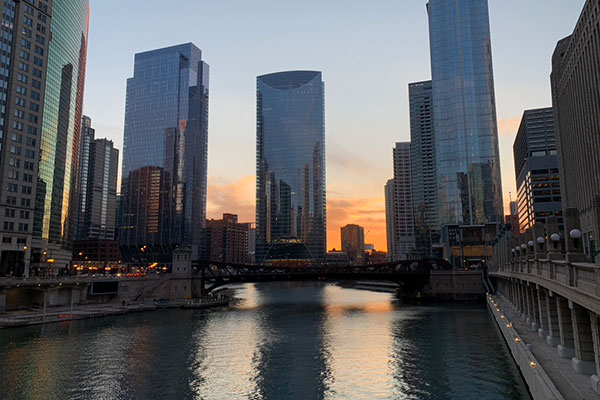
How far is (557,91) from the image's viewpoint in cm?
16250

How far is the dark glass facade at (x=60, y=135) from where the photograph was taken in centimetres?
15525

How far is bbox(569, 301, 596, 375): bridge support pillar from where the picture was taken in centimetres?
3164

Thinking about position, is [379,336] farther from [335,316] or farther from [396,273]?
[396,273]

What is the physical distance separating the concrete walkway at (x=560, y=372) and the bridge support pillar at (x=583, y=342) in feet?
2.11

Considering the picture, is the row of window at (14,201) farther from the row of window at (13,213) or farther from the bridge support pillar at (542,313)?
the bridge support pillar at (542,313)

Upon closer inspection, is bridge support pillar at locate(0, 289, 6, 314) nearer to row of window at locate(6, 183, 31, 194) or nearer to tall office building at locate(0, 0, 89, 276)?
tall office building at locate(0, 0, 89, 276)

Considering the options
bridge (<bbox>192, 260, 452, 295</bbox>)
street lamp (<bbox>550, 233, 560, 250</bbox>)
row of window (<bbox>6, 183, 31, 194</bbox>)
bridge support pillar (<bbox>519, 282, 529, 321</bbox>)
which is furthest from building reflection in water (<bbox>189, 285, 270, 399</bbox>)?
row of window (<bbox>6, 183, 31, 194</bbox>)

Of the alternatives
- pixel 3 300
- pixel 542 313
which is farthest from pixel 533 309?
pixel 3 300

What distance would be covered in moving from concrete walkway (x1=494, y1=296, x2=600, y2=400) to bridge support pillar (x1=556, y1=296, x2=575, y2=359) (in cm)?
74

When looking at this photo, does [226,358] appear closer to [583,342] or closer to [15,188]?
[583,342]

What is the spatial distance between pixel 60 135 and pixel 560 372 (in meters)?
177

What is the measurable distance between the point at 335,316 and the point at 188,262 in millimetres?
51017

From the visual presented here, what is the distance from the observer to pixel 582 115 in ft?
415

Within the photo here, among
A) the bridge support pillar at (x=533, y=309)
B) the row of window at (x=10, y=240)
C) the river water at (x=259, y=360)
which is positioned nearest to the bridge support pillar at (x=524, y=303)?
the bridge support pillar at (x=533, y=309)
